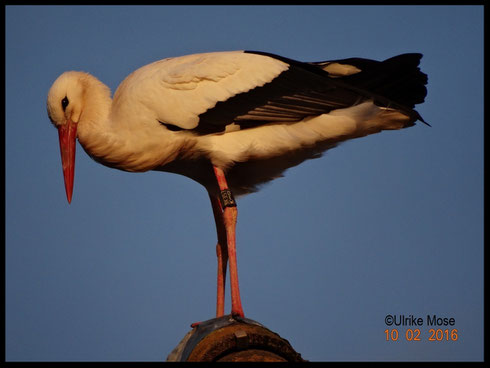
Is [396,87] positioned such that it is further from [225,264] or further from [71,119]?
[71,119]

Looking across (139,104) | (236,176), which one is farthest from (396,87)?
(139,104)

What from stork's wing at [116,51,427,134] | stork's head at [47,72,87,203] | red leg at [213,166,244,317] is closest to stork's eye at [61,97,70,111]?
stork's head at [47,72,87,203]

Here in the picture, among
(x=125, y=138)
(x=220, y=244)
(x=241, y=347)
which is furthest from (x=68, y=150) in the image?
(x=241, y=347)

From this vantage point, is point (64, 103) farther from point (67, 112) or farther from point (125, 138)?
point (125, 138)

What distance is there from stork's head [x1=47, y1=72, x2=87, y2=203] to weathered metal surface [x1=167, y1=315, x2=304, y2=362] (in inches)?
79.5

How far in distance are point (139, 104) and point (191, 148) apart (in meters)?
0.59

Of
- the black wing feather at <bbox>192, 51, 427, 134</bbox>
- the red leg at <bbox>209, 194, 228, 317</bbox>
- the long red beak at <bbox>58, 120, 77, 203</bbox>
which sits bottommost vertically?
the red leg at <bbox>209, 194, 228, 317</bbox>

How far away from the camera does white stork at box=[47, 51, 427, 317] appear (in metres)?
6.28

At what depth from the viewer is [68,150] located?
6.50 metres

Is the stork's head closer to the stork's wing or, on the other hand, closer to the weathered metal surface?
the stork's wing

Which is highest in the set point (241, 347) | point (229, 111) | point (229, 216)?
point (229, 111)

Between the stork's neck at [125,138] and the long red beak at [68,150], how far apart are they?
0.25 ft

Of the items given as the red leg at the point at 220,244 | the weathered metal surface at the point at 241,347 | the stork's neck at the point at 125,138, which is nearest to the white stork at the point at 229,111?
the stork's neck at the point at 125,138

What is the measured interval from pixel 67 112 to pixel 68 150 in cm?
33
